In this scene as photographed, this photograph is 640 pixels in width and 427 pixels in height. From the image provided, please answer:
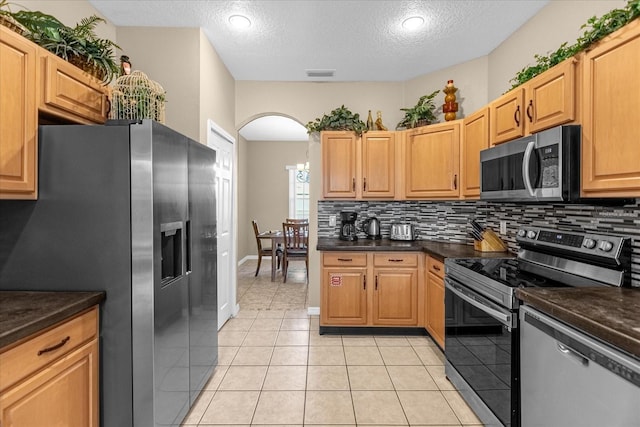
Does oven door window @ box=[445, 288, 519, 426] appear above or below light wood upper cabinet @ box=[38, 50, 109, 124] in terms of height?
below

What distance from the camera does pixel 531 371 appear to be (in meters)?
1.50

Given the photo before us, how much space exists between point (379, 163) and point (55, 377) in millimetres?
3077

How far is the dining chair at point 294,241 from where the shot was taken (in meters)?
5.47

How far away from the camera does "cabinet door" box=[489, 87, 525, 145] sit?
2.19m

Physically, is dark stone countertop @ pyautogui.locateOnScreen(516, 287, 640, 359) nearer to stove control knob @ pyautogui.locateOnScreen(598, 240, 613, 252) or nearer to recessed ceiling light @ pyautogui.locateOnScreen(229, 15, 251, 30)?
stove control knob @ pyautogui.locateOnScreen(598, 240, 613, 252)

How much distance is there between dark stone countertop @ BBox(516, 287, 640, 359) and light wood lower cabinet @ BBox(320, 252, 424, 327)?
167cm

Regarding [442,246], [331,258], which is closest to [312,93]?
[331,258]

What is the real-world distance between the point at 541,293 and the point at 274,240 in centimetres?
452

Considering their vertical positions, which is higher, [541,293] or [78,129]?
[78,129]

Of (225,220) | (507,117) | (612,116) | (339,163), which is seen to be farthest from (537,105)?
(225,220)

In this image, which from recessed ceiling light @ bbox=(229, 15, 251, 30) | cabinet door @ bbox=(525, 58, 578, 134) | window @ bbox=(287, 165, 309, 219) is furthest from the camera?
window @ bbox=(287, 165, 309, 219)

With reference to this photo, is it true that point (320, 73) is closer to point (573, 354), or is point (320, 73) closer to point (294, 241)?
point (294, 241)

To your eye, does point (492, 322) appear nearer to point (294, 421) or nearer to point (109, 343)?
point (294, 421)

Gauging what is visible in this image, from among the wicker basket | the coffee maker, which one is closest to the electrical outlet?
the coffee maker
